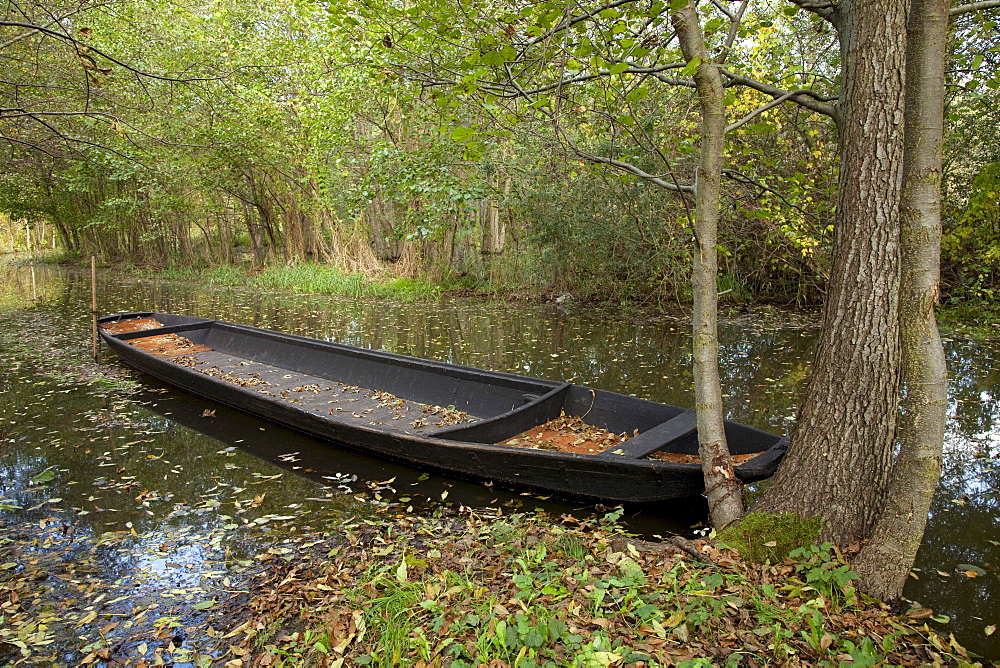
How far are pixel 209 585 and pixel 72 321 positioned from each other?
11533 mm

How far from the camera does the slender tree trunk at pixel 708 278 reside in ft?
11.2

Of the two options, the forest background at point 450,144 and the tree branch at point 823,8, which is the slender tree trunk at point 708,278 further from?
the tree branch at point 823,8

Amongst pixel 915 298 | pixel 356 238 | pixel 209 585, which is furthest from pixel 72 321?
pixel 915 298

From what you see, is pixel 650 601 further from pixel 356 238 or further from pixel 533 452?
pixel 356 238

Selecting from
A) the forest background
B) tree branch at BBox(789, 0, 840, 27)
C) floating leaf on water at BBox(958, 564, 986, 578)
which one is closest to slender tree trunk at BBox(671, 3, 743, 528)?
the forest background

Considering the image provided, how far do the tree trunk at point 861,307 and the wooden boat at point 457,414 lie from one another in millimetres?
716

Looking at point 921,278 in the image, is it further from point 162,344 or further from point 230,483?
point 162,344

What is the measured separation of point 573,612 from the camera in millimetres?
2785

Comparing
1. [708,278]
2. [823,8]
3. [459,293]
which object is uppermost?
[823,8]

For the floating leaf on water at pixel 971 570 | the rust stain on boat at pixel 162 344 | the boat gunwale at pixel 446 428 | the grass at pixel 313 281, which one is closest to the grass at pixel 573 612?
the boat gunwale at pixel 446 428

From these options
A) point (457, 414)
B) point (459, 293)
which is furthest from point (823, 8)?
point (459, 293)

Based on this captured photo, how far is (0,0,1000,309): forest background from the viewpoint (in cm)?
487

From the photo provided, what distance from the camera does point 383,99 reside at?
14.3 metres

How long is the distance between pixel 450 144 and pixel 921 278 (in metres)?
7.14
